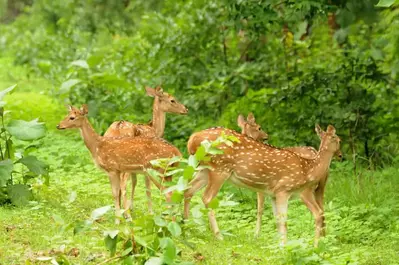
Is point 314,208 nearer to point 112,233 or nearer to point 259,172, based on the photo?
point 259,172

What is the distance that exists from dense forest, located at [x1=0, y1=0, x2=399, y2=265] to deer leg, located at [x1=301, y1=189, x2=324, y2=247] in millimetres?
156

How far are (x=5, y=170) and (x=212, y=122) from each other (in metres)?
5.97

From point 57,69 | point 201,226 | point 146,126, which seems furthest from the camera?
point 57,69

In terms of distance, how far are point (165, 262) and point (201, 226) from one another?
2.65ft

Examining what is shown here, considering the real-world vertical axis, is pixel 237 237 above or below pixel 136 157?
below

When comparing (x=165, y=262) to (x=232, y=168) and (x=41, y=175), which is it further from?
(x=41, y=175)

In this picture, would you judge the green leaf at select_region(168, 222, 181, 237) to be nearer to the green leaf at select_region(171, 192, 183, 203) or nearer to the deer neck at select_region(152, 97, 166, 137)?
the green leaf at select_region(171, 192, 183, 203)

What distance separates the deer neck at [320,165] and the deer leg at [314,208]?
191 millimetres

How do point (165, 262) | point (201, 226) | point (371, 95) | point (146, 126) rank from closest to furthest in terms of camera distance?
point (165, 262)
point (201, 226)
point (146, 126)
point (371, 95)

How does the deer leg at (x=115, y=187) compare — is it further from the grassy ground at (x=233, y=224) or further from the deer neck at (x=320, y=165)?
the deer neck at (x=320, y=165)

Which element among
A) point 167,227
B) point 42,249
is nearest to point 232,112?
point 42,249

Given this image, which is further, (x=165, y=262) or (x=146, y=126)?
(x=146, y=126)

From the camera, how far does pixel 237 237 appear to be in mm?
10078

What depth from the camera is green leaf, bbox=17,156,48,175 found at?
10758 millimetres
